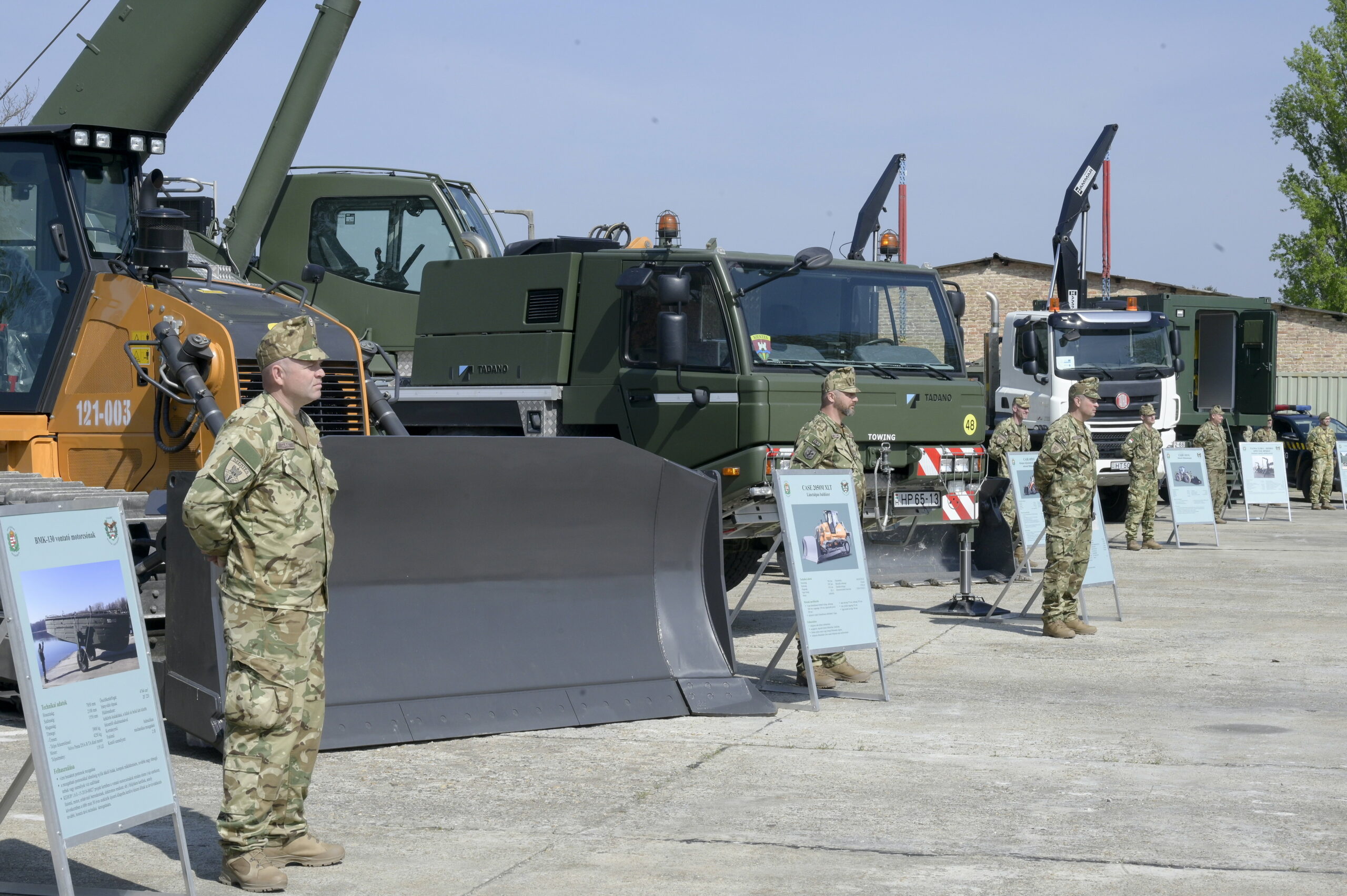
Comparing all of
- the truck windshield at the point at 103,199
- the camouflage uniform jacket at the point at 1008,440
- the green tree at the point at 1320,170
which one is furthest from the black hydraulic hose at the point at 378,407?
the green tree at the point at 1320,170

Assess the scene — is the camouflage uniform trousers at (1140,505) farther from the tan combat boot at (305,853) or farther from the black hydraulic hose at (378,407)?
the tan combat boot at (305,853)

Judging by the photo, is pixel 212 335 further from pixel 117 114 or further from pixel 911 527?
pixel 911 527

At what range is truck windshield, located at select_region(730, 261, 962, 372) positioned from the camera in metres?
11.0

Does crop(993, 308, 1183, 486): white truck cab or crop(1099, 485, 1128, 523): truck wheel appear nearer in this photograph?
crop(993, 308, 1183, 486): white truck cab

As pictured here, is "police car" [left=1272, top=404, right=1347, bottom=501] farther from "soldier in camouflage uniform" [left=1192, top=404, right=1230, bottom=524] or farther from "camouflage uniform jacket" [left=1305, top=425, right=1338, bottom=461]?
"soldier in camouflage uniform" [left=1192, top=404, right=1230, bottom=524]

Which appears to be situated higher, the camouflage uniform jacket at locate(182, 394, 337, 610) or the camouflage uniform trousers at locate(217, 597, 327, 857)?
the camouflage uniform jacket at locate(182, 394, 337, 610)

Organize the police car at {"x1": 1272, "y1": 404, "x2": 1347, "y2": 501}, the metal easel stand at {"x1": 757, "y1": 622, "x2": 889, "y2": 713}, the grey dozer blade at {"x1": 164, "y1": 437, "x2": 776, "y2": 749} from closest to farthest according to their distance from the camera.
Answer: the grey dozer blade at {"x1": 164, "y1": 437, "x2": 776, "y2": 749}
the metal easel stand at {"x1": 757, "y1": 622, "x2": 889, "y2": 713}
the police car at {"x1": 1272, "y1": 404, "x2": 1347, "y2": 501}

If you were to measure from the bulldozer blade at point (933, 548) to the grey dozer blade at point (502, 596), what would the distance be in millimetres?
3570

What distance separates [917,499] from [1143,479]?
896 centimetres

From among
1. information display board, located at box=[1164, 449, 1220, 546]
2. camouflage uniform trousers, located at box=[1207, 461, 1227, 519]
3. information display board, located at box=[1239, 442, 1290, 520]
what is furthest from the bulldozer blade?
information display board, located at box=[1239, 442, 1290, 520]

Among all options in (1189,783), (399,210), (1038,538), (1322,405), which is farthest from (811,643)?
(1322,405)

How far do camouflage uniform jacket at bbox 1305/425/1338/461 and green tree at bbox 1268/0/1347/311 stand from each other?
12331 millimetres

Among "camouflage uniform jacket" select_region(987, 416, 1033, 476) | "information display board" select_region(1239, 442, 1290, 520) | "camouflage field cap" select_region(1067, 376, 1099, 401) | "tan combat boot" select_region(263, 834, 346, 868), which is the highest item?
"camouflage field cap" select_region(1067, 376, 1099, 401)

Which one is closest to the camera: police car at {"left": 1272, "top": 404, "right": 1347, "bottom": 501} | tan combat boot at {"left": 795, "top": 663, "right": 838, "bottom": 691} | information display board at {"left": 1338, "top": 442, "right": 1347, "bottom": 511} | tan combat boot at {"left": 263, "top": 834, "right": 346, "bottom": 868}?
tan combat boot at {"left": 263, "top": 834, "right": 346, "bottom": 868}
